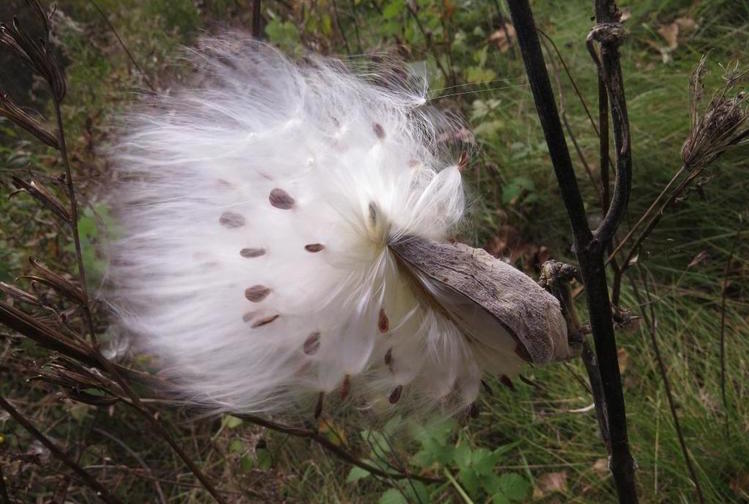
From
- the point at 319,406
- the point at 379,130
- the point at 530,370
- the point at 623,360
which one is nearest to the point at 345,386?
the point at 319,406

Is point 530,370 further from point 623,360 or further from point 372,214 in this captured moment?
point 372,214

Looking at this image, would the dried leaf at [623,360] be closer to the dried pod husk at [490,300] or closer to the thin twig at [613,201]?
the thin twig at [613,201]

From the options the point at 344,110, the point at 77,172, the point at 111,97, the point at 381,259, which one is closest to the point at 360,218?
the point at 381,259

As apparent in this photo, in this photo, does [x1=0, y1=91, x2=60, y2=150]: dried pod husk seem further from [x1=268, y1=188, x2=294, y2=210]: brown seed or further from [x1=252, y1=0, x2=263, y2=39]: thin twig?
[x1=252, y1=0, x2=263, y2=39]: thin twig

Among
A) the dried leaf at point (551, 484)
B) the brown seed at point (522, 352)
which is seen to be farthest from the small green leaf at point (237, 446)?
the brown seed at point (522, 352)

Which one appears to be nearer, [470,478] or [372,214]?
[372,214]

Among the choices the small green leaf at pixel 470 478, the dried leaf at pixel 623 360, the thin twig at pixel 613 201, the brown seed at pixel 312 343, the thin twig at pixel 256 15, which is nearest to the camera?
the thin twig at pixel 613 201
